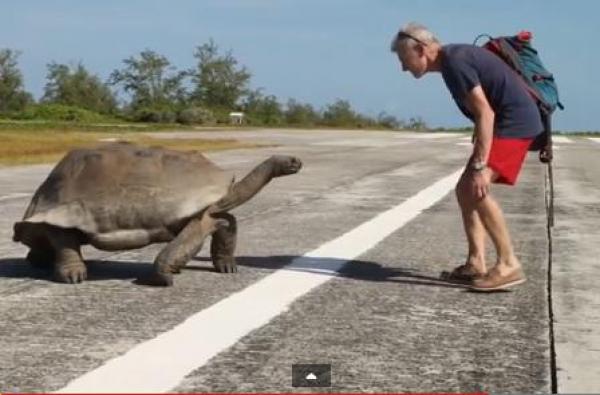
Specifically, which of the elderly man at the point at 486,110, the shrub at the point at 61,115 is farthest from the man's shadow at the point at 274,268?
the shrub at the point at 61,115

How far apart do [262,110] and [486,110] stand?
291ft

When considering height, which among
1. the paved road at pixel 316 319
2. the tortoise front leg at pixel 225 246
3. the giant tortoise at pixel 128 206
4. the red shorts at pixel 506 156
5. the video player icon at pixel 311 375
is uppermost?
the red shorts at pixel 506 156

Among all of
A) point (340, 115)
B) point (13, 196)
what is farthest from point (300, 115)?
point (13, 196)

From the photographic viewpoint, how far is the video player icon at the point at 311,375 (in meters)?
4.32

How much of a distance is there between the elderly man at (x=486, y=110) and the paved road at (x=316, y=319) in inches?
18.1

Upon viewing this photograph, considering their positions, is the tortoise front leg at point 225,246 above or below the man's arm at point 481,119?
below

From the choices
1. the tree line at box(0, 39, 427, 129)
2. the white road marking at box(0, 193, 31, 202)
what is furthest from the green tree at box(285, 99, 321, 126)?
the white road marking at box(0, 193, 31, 202)

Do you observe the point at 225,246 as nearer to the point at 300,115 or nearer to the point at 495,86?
the point at 495,86

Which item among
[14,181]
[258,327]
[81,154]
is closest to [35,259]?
[81,154]

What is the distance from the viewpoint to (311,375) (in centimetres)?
446

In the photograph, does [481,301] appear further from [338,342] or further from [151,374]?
[151,374]

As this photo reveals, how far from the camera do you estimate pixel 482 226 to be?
23.0 ft

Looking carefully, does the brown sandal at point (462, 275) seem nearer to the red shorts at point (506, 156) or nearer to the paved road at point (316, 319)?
the paved road at point (316, 319)

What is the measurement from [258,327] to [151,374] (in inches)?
43.4
